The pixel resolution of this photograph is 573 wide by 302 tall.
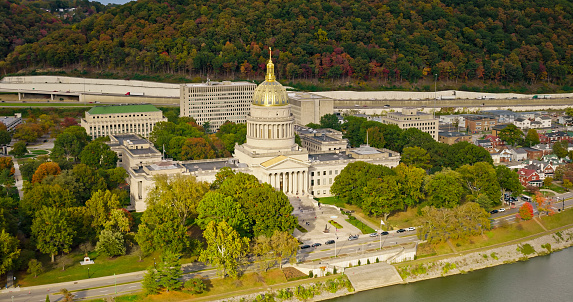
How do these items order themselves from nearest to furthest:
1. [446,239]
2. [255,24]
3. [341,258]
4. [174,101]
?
[341,258], [446,239], [174,101], [255,24]

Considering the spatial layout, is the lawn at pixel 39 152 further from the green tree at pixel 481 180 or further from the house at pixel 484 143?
the house at pixel 484 143

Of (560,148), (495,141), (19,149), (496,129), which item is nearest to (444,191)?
(560,148)

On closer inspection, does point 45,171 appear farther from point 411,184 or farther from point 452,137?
point 452,137

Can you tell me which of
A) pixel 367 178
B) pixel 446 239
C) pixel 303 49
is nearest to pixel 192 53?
pixel 303 49

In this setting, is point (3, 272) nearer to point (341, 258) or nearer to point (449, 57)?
point (341, 258)

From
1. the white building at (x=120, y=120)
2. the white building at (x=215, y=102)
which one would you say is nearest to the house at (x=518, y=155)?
the white building at (x=215, y=102)

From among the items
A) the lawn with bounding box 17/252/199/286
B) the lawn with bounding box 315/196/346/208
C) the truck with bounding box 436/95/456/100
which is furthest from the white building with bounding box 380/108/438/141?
the lawn with bounding box 17/252/199/286
